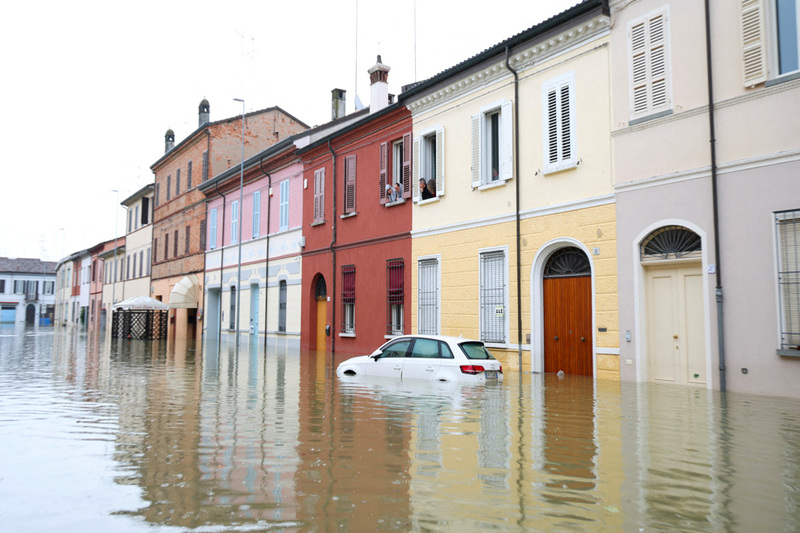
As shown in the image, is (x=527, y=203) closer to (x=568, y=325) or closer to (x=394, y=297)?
(x=568, y=325)

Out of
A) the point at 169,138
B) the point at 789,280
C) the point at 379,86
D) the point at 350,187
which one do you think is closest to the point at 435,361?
the point at 789,280

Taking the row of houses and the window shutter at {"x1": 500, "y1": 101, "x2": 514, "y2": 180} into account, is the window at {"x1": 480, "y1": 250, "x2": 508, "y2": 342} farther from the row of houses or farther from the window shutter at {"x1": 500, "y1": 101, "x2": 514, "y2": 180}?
the window shutter at {"x1": 500, "y1": 101, "x2": 514, "y2": 180}

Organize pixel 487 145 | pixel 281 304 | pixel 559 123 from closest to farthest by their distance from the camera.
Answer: pixel 559 123, pixel 487 145, pixel 281 304

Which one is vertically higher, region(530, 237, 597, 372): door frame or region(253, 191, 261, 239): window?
region(253, 191, 261, 239): window

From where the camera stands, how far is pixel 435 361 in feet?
42.7

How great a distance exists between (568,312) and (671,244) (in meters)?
3.15

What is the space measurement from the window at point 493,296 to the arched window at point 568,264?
1263mm

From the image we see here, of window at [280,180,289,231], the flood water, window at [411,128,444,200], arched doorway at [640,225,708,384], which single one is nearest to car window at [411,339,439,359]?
the flood water

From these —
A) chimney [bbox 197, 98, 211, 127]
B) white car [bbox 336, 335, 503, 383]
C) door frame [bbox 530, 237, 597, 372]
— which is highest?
chimney [bbox 197, 98, 211, 127]

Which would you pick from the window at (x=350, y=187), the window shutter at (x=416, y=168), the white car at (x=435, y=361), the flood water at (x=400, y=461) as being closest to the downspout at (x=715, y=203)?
the flood water at (x=400, y=461)

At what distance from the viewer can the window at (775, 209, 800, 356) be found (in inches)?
435

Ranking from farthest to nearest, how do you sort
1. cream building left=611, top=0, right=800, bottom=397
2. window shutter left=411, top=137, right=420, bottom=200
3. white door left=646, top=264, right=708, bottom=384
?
window shutter left=411, top=137, right=420, bottom=200 < white door left=646, top=264, right=708, bottom=384 < cream building left=611, top=0, right=800, bottom=397

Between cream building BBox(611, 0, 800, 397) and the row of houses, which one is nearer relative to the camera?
cream building BBox(611, 0, 800, 397)

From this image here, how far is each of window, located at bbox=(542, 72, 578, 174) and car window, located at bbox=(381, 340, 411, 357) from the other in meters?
5.52
